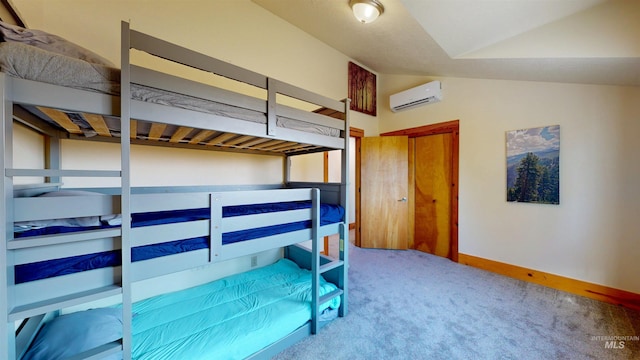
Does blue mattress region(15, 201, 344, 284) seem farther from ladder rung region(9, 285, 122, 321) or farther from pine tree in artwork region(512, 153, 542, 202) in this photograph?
pine tree in artwork region(512, 153, 542, 202)

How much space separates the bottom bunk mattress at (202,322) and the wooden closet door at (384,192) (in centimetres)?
185

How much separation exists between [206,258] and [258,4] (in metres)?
2.86

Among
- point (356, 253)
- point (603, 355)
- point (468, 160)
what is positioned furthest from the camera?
point (356, 253)

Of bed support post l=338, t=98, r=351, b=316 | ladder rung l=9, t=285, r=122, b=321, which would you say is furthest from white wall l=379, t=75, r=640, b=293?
ladder rung l=9, t=285, r=122, b=321

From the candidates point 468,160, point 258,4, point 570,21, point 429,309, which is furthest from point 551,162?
point 258,4

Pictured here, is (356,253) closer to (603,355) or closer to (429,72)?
(603,355)

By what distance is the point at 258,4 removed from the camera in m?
2.59

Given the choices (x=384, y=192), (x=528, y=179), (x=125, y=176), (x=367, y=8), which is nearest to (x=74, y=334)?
(x=125, y=176)

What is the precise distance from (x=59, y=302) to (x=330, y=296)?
160cm

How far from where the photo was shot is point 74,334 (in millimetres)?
1312

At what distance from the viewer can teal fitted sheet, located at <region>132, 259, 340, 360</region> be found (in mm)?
1406

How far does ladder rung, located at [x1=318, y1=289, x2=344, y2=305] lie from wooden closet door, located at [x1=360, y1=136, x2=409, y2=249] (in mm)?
2029

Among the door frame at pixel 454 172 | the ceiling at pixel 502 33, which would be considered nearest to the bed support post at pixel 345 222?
the ceiling at pixel 502 33

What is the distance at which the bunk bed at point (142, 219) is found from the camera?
2.91 ft
